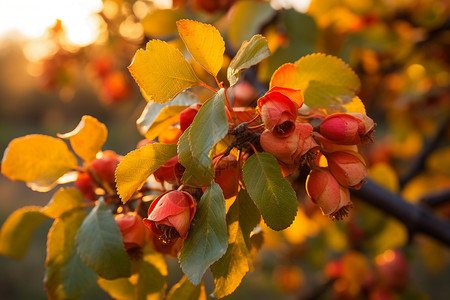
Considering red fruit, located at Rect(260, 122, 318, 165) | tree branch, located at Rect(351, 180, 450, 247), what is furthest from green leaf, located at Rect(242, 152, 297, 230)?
tree branch, located at Rect(351, 180, 450, 247)

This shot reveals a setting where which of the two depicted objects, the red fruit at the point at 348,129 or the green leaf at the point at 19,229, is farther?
the green leaf at the point at 19,229

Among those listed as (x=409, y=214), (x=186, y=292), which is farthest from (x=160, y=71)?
(x=409, y=214)

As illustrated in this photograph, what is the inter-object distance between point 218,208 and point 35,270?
11.2 feet

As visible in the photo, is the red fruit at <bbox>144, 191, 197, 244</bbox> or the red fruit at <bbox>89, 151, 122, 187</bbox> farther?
the red fruit at <bbox>89, 151, 122, 187</bbox>

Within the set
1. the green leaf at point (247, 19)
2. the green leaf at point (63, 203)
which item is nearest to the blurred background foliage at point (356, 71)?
the green leaf at point (247, 19)

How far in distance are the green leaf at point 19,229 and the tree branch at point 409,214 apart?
1.85ft

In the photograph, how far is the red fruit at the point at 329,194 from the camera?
1.19ft

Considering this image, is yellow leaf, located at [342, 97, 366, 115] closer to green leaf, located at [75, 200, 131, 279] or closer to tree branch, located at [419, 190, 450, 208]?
green leaf, located at [75, 200, 131, 279]

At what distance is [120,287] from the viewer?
519mm

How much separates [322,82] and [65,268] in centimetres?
37

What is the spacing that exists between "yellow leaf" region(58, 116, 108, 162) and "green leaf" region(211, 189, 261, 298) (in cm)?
21

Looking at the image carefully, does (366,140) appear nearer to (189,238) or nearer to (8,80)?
(189,238)

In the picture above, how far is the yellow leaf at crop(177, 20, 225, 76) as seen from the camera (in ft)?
1.20

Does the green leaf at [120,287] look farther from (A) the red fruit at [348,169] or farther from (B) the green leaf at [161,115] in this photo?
(A) the red fruit at [348,169]
